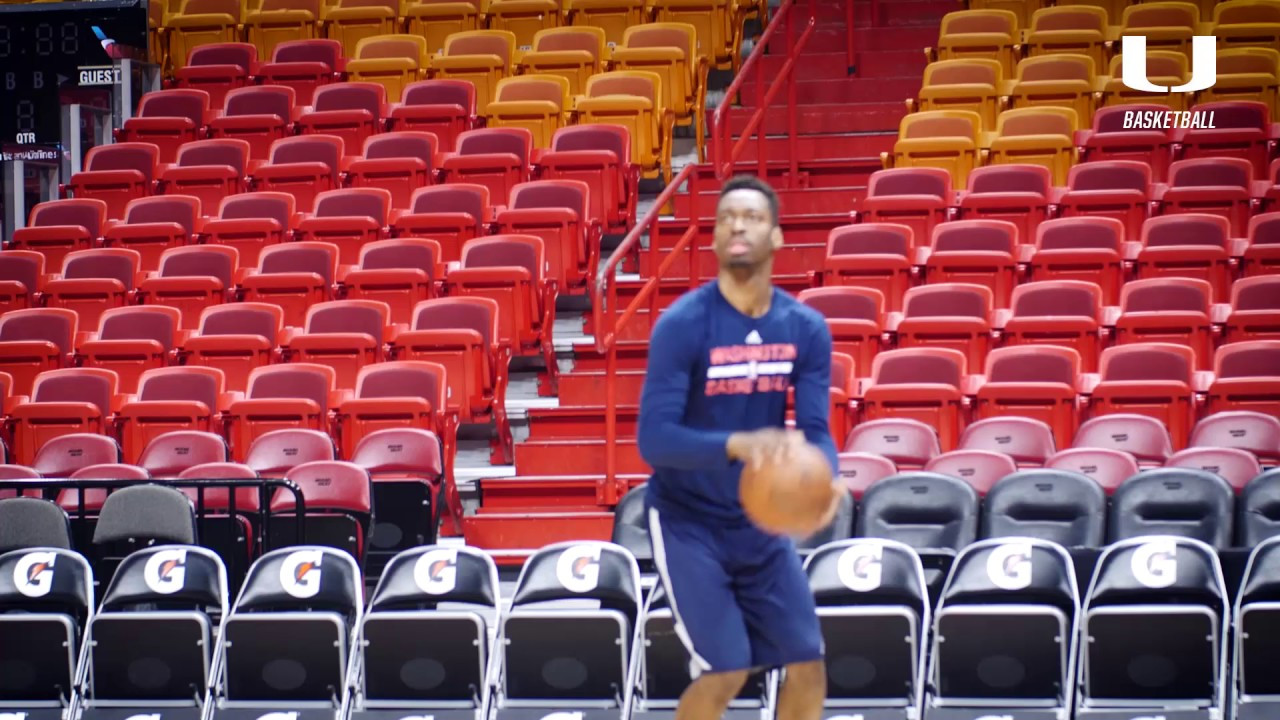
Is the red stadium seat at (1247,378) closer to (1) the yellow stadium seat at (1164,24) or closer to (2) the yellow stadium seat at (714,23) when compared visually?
(1) the yellow stadium seat at (1164,24)

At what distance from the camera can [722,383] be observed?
3.76m

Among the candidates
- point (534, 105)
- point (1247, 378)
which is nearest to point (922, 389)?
point (1247, 378)

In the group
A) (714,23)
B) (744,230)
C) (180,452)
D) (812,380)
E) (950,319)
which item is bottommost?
(180,452)

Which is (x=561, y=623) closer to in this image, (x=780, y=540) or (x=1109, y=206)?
(x=780, y=540)

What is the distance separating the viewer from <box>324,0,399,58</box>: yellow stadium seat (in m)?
13.0

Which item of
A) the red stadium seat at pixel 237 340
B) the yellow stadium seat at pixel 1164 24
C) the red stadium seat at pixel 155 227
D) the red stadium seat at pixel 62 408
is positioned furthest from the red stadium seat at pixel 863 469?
the red stadium seat at pixel 155 227

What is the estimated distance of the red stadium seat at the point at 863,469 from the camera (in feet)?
22.7

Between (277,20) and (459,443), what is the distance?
5.59 m

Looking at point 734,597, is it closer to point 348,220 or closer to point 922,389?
point 922,389

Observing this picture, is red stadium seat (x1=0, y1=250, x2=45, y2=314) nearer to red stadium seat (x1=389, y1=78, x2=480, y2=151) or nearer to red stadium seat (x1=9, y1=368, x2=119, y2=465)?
red stadium seat (x1=9, y1=368, x2=119, y2=465)

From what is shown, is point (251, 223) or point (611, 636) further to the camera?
point (251, 223)

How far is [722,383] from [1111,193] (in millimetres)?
6128

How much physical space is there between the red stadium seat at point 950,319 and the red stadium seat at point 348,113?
4602mm

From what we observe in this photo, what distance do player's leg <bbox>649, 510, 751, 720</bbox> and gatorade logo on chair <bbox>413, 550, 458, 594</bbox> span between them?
7.66ft
